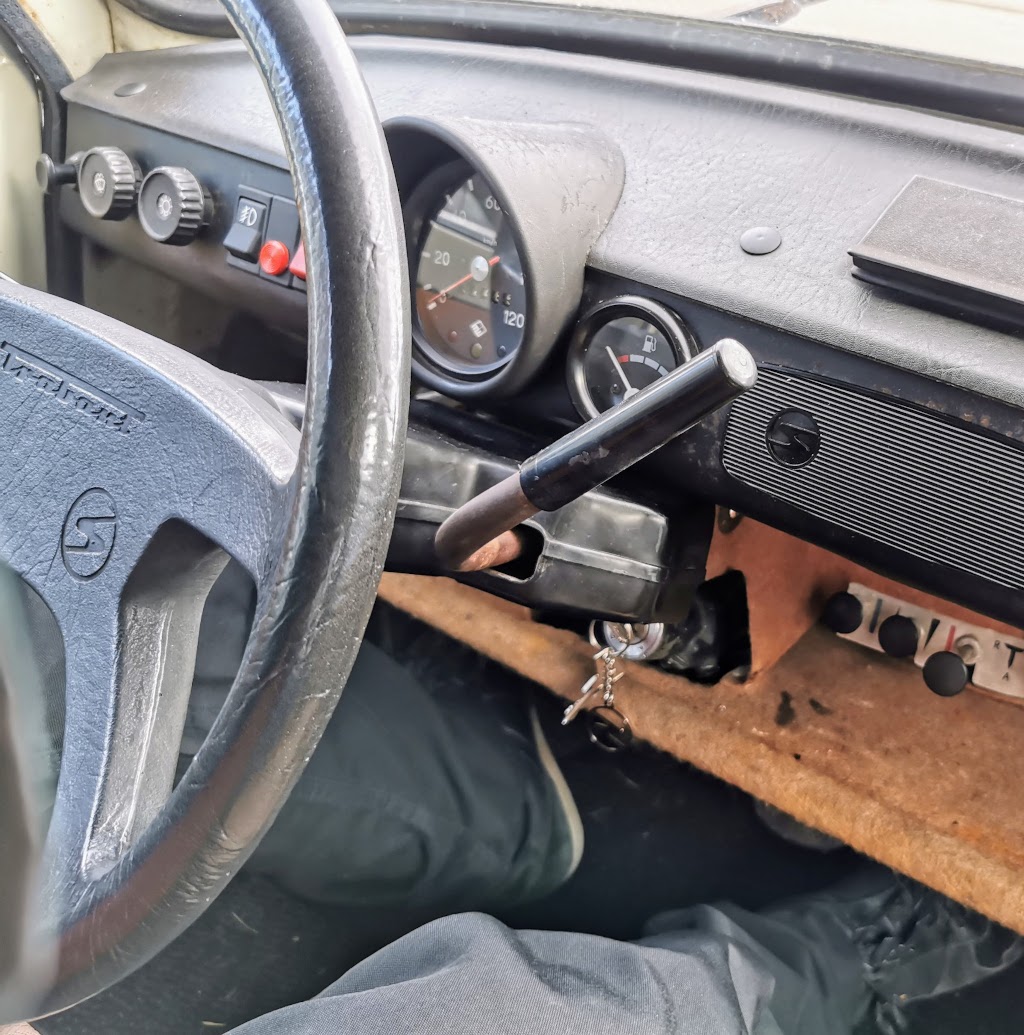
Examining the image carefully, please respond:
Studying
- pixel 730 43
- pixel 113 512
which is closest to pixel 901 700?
pixel 730 43

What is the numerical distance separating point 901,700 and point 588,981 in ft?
2.10

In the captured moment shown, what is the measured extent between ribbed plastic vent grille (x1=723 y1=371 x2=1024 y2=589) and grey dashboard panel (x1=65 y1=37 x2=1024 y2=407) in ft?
0.12

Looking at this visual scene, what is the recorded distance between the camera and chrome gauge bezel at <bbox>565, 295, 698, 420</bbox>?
734mm

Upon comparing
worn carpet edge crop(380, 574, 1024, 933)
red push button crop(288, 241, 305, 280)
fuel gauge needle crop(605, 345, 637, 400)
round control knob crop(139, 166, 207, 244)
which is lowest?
worn carpet edge crop(380, 574, 1024, 933)

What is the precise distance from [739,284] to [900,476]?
17 centimetres

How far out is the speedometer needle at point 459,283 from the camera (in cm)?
82

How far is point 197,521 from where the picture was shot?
1.57 feet

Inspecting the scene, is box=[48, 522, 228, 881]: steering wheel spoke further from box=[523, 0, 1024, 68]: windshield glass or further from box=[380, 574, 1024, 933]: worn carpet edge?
box=[380, 574, 1024, 933]: worn carpet edge

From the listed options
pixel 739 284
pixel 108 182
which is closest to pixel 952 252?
pixel 739 284

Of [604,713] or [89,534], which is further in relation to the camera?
[604,713]

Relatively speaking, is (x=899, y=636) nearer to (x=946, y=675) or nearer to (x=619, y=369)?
(x=946, y=675)

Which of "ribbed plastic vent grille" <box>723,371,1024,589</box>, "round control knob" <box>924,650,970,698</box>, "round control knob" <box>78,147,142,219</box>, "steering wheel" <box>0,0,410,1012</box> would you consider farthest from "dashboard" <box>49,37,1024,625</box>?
"round control knob" <box>924,650,970,698</box>

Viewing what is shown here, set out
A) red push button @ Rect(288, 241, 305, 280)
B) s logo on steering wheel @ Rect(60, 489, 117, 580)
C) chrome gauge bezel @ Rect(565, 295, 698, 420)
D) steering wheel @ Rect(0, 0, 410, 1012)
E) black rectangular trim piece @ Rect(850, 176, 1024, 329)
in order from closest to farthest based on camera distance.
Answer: steering wheel @ Rect(0, 0, 410, 1012)
s logo on steering wheel @ Rect(60, 489, 117, 580)
black rectangular trim piece @ Rect(850, 176, 1024, 329)
chrome gauge bezel @ Rect(565, 295, 698, 420)
red push button @ Rect(288, 241, 305, 280)

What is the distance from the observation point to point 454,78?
3.17ft
